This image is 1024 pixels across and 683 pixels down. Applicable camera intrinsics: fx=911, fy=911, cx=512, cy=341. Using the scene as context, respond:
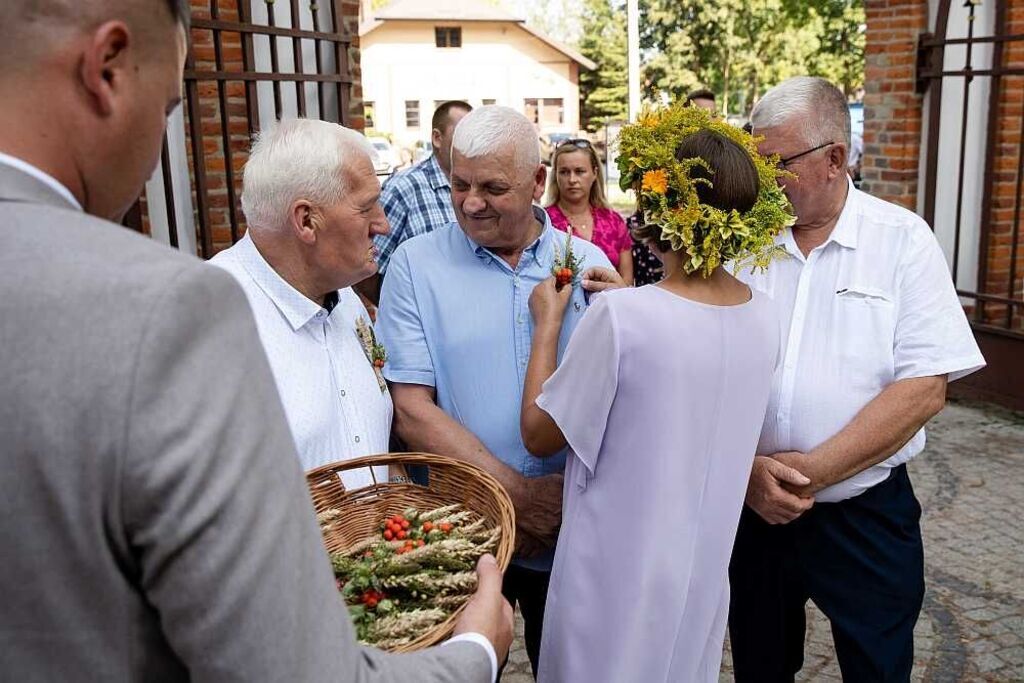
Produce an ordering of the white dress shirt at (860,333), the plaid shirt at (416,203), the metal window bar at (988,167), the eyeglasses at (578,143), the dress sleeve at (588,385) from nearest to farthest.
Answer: the dress sleeve at (588,385), the white dress shirt at (860,333), the plaid shirt at (416,203), the eyeglasses at (578,143), the metal window bar at (988,167)

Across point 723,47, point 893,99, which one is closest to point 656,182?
point 893,99

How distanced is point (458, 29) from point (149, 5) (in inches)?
1961

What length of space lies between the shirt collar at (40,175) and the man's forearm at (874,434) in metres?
2.09

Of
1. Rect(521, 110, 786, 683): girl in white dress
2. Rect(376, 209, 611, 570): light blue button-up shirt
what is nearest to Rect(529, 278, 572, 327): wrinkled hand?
Rect(376, 209, 611, 570): light blue button-up shirt

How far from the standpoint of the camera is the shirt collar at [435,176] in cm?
512

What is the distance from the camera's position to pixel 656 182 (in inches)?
84.6

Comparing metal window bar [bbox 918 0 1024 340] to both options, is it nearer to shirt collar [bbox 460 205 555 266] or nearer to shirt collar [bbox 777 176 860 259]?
shirt collar [bbox 777 176 860 259]

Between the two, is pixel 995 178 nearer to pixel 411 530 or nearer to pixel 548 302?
pixel 548 302

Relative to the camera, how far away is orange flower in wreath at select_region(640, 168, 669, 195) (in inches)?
84.5

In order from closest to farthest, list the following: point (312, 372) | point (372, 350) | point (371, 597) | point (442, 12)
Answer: point (371, 597) < point (312, 372) < point (372, 350) < point (442, 12)

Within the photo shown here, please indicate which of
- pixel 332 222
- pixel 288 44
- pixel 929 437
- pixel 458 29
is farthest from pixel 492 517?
pixel 458 29

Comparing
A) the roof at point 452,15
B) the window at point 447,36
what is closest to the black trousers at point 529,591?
the roof at point 452,15

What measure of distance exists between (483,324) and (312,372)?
59cm

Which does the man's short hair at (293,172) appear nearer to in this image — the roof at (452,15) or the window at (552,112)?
the roof at (452,15)
